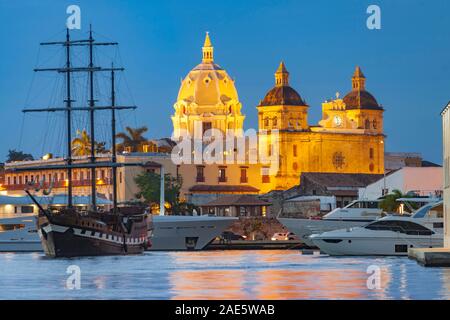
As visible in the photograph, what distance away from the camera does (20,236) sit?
12588cm

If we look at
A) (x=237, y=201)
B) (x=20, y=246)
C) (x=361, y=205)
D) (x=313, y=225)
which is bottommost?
(x=20, y=246)

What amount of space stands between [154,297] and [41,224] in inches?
1949

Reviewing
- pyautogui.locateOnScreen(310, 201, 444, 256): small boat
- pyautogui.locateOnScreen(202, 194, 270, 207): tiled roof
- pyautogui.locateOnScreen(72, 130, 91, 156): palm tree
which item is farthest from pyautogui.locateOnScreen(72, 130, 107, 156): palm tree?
pyautogui.locateOnScreen(310, 201, 444, 256): small boat

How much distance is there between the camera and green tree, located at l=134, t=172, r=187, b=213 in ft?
530

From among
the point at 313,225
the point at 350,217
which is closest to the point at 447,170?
the point at 350,217

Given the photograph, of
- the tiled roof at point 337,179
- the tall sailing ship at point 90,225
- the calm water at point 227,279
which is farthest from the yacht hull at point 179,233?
the tiled roof at point 337,179

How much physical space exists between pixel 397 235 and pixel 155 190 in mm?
71594

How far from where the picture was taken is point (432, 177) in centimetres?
13800

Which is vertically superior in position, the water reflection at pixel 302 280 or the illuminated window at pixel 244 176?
the illuminated window at pixel 244 176

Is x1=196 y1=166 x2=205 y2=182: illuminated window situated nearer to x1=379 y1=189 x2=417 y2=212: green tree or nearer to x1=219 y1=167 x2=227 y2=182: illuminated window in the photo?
x1=219 y1=167 x2=227 y2=182: illuminated window

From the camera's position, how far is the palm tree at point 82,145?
177250mm

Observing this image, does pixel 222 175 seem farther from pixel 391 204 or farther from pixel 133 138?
pixel 391 204

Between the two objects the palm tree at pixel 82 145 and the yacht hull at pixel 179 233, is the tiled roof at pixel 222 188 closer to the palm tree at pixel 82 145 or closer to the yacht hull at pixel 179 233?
the palm tree at pixel 82 145

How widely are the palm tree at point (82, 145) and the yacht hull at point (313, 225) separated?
63.6 meters
